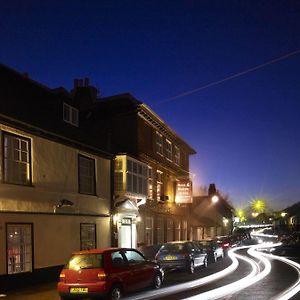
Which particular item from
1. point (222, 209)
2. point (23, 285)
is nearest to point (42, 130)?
point (23, 285)

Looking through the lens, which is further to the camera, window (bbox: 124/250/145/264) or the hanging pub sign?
the hanging pub sign

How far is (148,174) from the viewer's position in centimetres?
3344

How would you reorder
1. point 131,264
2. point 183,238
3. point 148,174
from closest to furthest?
point 131,264 < point 148,174 < point 183,238

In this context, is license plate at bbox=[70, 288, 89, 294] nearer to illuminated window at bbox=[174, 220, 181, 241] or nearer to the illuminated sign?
the illuminated sign

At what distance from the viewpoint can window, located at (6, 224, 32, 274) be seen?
17.7 meters

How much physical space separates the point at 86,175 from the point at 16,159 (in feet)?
19.5

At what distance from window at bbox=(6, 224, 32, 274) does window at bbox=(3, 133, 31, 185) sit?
1663 mm

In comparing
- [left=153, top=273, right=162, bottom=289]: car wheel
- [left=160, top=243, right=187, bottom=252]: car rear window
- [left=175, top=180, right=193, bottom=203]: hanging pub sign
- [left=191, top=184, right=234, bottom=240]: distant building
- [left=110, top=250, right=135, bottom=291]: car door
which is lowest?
[left=191, top=184, right=234, bottom=240]: distant building

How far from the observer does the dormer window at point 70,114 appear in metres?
24.1

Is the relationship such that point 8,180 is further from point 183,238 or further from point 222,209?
point 222,209

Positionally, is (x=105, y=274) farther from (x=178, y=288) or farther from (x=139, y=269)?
(x=178, y=288)

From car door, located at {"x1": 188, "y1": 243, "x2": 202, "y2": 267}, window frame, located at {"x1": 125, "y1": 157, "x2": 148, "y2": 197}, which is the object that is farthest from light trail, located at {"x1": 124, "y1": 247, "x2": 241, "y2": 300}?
window frame, located at {"x1": 125, "y1": 157, "x2": 148, "y2": 197}

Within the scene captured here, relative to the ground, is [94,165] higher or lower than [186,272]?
higher

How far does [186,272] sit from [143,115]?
1331cm
